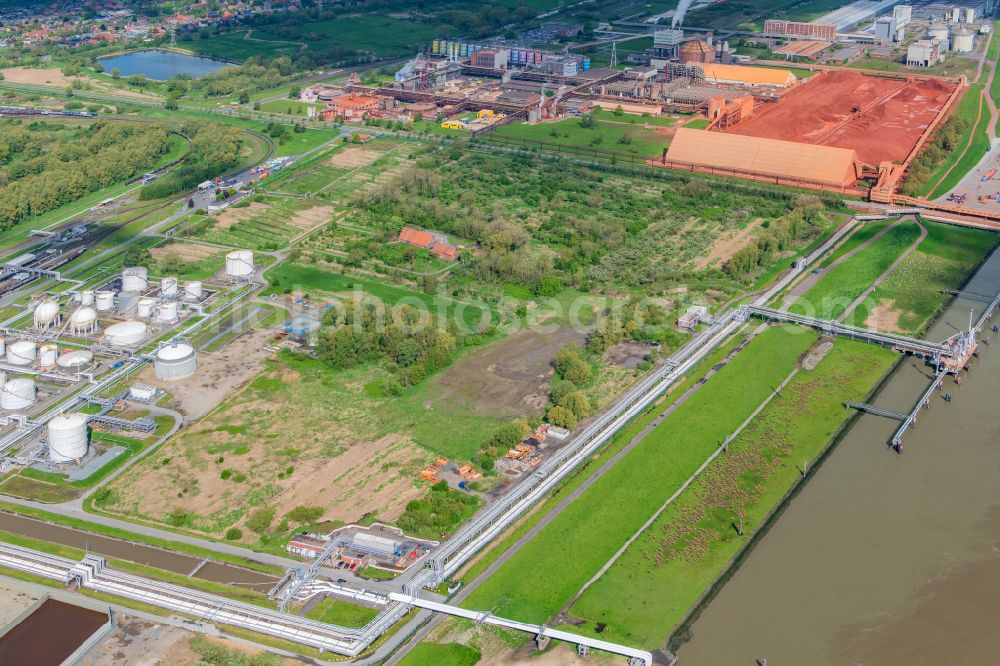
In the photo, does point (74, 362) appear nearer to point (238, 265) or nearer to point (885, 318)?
point (238, 265)

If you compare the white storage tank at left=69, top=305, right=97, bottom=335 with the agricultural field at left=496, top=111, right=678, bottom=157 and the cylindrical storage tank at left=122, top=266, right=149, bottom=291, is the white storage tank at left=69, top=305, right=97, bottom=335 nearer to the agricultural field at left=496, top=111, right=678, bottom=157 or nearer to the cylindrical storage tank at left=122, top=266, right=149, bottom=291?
the cylindrical storage tank at left=122, top=266, right=149, bottom=291

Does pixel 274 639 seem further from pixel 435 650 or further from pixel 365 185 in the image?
pixel 365 185

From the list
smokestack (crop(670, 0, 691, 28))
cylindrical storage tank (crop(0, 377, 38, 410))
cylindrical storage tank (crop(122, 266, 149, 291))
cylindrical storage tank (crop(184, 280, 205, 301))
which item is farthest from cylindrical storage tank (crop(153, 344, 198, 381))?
smokestack (crop(670, 0, 691, 28))

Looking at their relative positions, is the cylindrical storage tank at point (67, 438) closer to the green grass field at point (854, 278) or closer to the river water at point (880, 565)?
the river water at point (880, 565)

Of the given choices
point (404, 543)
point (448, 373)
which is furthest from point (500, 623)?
point (448, 373)

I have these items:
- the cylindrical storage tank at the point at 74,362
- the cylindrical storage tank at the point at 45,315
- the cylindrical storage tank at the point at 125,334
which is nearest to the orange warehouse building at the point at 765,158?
the cylindrical storage tank at the point at 125,334

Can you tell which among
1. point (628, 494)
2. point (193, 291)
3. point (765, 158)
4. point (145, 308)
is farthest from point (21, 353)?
point (765, 158)

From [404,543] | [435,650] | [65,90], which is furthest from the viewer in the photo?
[65,90]
